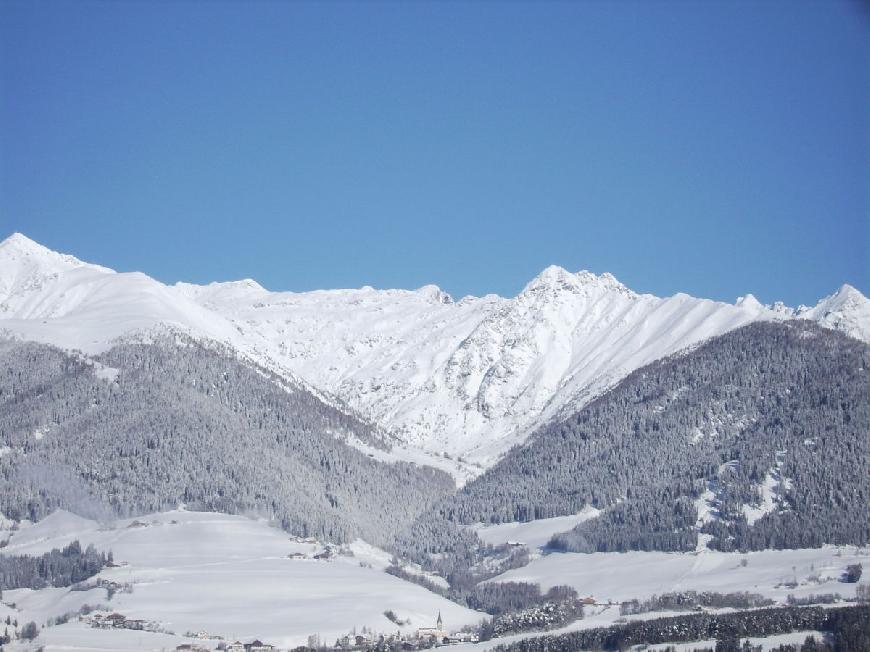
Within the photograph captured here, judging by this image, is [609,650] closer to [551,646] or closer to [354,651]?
[551,646]

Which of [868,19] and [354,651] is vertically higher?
[868,19]

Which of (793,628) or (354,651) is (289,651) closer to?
(354,651)

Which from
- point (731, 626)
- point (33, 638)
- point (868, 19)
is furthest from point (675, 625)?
point (868, 19)

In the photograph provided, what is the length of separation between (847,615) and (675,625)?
21522 millimetres

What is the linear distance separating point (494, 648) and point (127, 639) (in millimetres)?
46446

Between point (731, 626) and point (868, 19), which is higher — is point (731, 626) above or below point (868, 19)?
below

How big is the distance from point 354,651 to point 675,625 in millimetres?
41420

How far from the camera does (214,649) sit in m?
194

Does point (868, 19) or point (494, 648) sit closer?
point (868, 19)

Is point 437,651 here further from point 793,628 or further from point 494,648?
point 793,628

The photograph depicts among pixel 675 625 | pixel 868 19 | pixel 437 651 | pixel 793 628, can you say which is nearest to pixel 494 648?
pixel 437 651

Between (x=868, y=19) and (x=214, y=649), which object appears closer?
(x=868, y=19)

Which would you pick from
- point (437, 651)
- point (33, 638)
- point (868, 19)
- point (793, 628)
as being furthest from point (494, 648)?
point (868, 19)

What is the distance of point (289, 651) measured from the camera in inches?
7746
